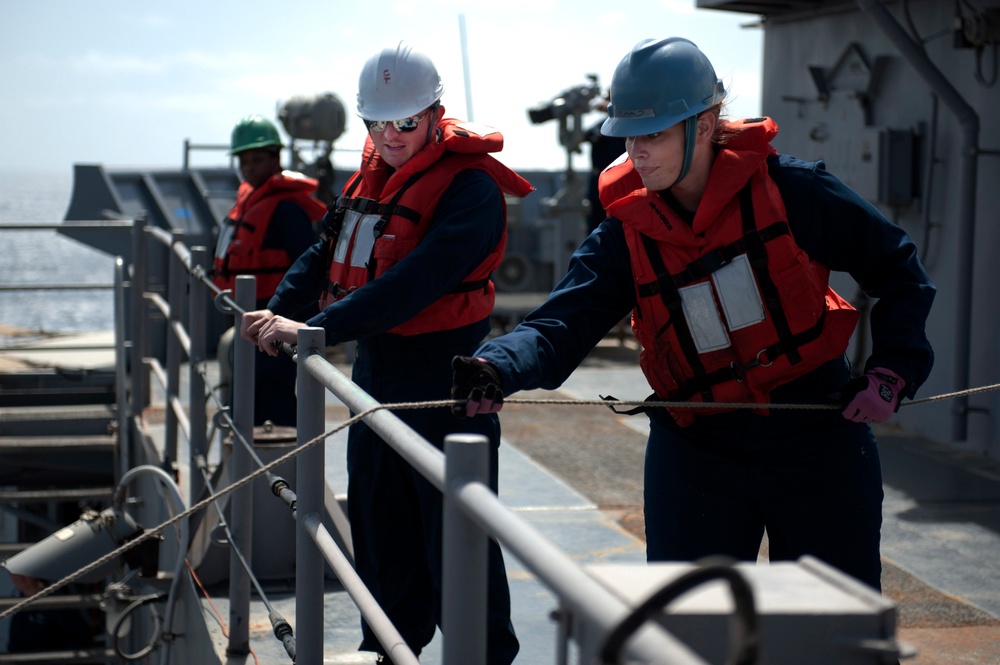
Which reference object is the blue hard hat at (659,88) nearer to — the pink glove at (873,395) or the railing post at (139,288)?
the pink glove at (873,395)

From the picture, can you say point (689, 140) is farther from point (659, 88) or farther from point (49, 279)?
point (49, 279)

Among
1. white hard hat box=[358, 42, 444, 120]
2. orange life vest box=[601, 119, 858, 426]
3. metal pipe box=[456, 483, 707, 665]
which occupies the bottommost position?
metal pipe box=[456, 483, 707, 665]

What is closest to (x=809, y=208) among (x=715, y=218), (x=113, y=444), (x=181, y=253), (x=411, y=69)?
(x=715, y=218)

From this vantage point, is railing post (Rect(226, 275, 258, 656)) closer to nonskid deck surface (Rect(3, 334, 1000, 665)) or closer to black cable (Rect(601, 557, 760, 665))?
nonskid deck surface (Rect(3, 334, 1000, 665))

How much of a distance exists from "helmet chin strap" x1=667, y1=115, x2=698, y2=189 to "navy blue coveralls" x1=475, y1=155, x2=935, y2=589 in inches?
8.2

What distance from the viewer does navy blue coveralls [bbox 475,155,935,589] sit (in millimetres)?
2531

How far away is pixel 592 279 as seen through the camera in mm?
2680

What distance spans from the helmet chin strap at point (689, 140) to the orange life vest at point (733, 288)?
6 centimetres

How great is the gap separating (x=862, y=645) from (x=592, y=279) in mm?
1430

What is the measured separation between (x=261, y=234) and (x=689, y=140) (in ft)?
11.9

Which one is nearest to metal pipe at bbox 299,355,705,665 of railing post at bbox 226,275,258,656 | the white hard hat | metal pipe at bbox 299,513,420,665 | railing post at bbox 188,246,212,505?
metal pipe at bbox 299,513,420,665

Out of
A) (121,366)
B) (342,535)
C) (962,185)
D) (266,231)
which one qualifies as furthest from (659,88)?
(121,366)

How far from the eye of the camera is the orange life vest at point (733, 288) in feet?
8.29

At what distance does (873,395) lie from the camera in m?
2.47
